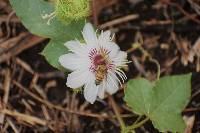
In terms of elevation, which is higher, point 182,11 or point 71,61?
point 71,61

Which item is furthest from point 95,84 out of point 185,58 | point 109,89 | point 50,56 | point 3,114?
point 185,58

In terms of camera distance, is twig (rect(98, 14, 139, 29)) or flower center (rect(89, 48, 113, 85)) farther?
twig (rect(98, 14, 139, 29))

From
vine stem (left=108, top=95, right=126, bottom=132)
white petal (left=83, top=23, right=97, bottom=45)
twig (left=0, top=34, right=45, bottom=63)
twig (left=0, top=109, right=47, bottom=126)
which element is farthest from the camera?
twig (left=0, top=34, right=45, bottom=63)

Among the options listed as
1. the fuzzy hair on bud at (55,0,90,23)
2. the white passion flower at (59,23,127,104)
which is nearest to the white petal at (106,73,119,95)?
the white passion flower at (59,23,127,104)

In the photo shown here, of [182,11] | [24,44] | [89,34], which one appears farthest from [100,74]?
[182,11]

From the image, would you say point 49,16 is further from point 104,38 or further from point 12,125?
point 12,125

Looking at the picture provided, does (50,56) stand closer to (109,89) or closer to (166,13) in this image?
(109,89)

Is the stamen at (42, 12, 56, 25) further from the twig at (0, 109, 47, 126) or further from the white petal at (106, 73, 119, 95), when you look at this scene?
the twig at (0, 109, 47, 126)
